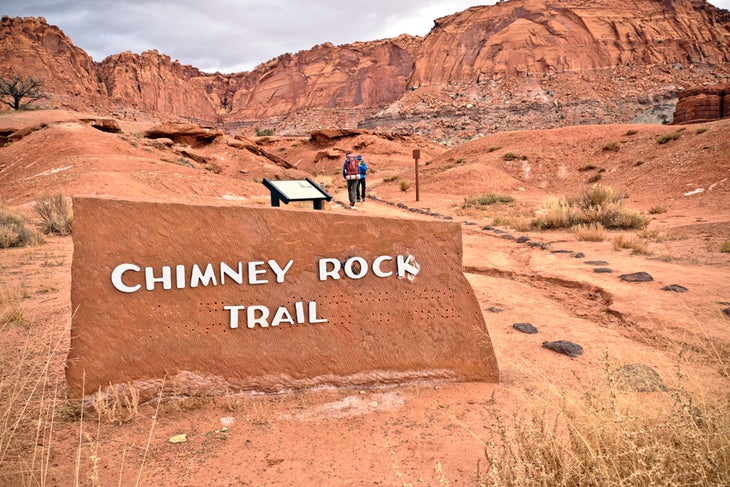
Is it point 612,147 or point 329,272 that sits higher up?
point 612,147

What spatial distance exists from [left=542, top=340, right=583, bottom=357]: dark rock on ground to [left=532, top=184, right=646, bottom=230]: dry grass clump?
7.62 meters

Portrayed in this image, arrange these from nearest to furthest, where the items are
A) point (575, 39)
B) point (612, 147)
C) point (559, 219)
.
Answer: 1. point (559, 219)
2. point (612, 147)
3. point (575, 39)

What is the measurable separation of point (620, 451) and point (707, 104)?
3397 centimetres

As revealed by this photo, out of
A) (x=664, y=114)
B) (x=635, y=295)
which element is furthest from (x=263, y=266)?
(x=664, y=114)

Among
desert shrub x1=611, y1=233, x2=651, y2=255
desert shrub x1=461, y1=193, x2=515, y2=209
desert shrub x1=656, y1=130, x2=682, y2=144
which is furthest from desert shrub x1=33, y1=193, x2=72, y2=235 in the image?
desert shrub x1=656, y1=130, x2=682, y2=144

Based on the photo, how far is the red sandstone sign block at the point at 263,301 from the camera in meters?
3.09

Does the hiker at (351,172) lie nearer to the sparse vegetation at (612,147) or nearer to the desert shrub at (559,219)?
the desert shrub at (559,219)

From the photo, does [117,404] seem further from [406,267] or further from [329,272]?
[406,267]

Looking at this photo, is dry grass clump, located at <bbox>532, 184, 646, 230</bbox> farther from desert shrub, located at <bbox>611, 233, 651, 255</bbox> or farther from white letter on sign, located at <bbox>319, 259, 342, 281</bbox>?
white letter on sign, located at <bbox>319, 259, 342, 281</bbox>

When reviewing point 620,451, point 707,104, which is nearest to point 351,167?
point 620,451

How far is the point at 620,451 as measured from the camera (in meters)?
1.92

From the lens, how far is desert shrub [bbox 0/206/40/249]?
8.49 meters

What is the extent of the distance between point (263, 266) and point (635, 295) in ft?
15.3

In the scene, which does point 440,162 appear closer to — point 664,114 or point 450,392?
point 450,392
